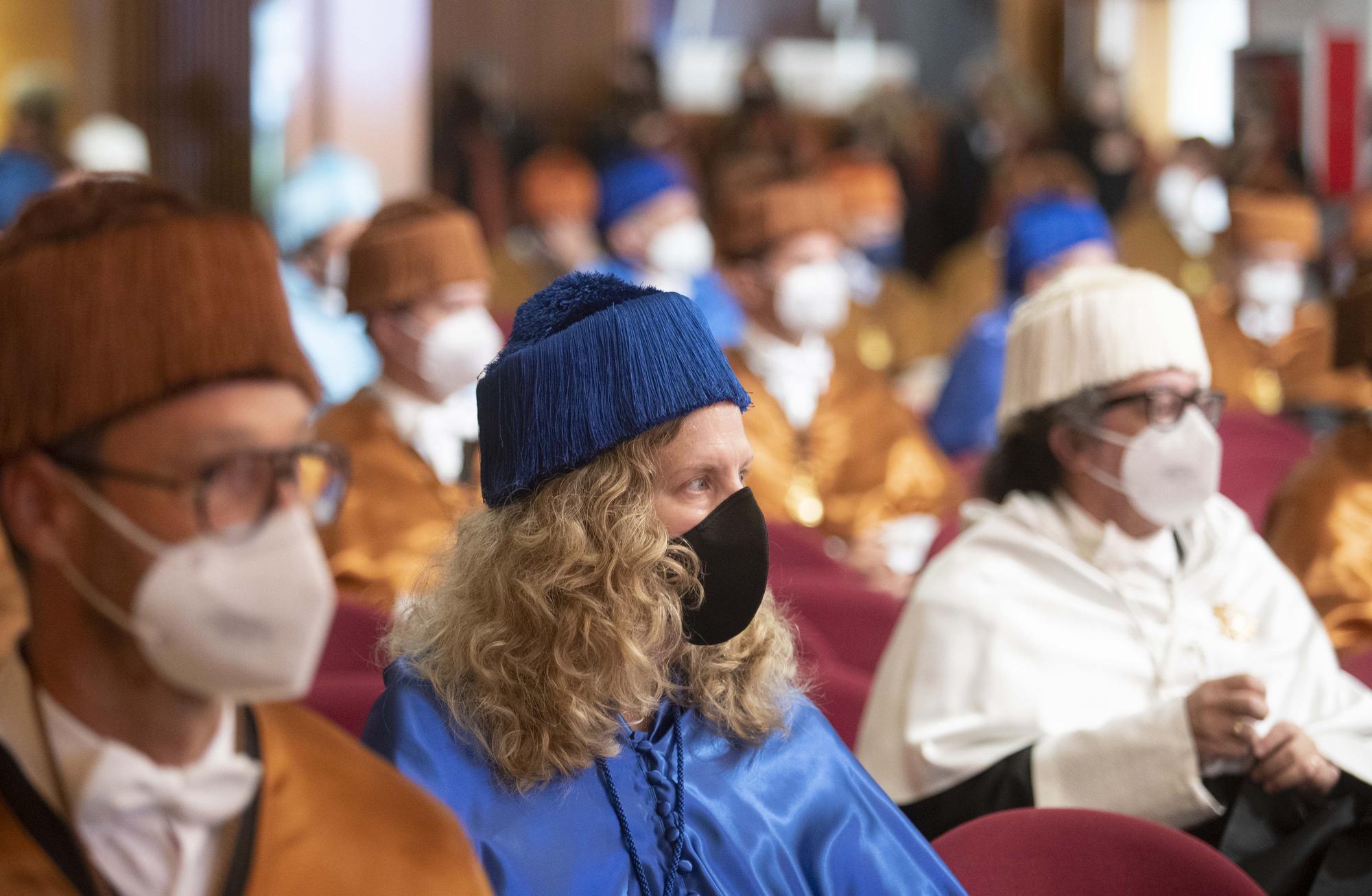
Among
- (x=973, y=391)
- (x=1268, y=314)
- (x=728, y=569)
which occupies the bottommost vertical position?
(x=973, y=391)

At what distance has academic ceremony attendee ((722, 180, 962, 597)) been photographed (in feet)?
18.4

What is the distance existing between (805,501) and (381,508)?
Answer: 1870 millimetres

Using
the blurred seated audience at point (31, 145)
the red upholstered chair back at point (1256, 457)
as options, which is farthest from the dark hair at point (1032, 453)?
the blurred seated audience at point (31, 145)

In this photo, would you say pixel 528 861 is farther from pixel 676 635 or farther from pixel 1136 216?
pixel 1136 216

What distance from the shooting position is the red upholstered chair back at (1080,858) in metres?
1.96

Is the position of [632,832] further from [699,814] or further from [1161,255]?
[1161,255]

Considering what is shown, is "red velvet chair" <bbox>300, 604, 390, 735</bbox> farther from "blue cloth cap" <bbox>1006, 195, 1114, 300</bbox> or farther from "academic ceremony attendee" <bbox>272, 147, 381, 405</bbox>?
"blue cloth cap" <bbox>1006, 195, 1114, 300</bbox>

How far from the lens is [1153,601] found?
2729mm

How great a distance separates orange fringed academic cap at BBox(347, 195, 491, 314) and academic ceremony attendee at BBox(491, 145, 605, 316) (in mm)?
4460

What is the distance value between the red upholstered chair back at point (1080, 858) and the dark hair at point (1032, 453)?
A: 0.88m

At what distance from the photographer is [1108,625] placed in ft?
8.87

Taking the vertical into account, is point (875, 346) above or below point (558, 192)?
below

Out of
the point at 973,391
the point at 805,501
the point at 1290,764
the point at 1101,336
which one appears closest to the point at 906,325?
the point at 973,391

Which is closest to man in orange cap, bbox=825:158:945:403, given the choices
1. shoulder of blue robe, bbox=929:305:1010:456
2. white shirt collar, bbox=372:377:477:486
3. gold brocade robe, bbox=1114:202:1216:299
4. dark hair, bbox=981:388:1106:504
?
gold brocade robe, bbox=1114:202:1216:299
